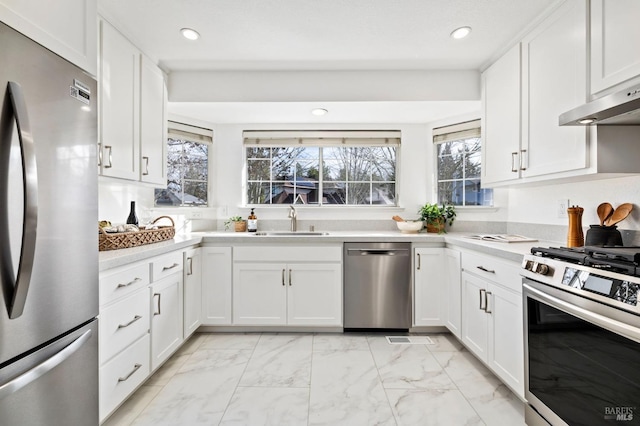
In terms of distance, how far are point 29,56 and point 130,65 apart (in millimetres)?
1489

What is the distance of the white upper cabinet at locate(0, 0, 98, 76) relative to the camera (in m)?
0.93

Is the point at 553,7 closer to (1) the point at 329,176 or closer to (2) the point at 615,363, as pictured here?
(2) the point at 615,363

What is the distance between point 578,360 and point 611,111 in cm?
111

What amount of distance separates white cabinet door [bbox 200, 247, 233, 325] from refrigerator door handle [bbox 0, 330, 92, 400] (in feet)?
5.27

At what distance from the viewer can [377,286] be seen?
9.22 feet

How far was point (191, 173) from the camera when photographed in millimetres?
3396

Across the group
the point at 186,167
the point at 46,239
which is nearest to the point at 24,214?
the point at 46,239

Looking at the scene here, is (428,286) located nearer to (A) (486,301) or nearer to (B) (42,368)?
(A) (486,301)

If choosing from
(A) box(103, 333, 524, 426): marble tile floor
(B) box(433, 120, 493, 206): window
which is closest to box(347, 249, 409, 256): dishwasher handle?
(A) box(103, 333, 524, 426): marble tile floor

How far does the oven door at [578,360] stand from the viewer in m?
1.10

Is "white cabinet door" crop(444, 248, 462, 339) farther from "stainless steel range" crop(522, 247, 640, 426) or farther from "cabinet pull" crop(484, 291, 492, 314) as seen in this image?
"stainless steel range" crop(522, 247, 640, 426)

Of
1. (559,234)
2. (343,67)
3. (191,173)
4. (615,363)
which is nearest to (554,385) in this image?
(615,363)

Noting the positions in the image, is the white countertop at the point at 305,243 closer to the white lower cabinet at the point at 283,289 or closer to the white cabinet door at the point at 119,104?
the white lower cabinet at the point at 283,289

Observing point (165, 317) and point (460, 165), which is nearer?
point (165, 317)
